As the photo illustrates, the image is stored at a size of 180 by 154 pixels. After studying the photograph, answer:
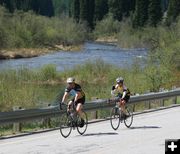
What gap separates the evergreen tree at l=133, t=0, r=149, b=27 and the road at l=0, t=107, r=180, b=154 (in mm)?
121859

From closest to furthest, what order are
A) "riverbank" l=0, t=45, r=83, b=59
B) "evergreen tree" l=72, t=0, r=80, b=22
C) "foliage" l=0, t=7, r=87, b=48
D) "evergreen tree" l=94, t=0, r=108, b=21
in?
"riverbank" l=0, t=45, r=83, b=59
"foliage" l=0, t=7, r=87, b=48
"evergreen tree" l=94, t=0, r=108, b=21
"evergreen tree" l=72, t=0, r=80, b=22

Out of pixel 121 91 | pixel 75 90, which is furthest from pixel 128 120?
pixel 75 90

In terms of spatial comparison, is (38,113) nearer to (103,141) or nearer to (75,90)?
(75,90)

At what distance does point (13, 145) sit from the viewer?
13664 millimetres

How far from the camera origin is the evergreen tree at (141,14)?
13950 centimetres

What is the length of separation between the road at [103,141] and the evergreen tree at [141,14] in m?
122

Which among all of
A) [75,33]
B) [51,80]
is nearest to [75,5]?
[75,33]

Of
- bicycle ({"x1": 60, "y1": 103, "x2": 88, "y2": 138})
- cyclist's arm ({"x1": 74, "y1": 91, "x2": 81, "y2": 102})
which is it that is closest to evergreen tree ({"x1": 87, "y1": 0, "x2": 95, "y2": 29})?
bicycle ({"x1": 60, "y1": 103, "x2": 88, "y2": 138})

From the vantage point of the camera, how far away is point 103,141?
14359 mm

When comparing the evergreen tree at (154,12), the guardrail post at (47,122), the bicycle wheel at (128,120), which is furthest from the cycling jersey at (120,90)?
A: the evergreen tree at (154,12)

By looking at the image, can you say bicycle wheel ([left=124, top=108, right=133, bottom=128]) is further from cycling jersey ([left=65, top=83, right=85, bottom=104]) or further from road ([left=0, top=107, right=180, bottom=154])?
cycling jersey ([left=65, top=83, right=85, bottom=104])

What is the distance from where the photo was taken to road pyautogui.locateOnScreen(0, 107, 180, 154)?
1286 cm

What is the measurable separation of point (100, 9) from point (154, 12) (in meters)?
43.7

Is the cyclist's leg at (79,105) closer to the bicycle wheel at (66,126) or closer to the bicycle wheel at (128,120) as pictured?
the bicycle wheel at (66,126)
